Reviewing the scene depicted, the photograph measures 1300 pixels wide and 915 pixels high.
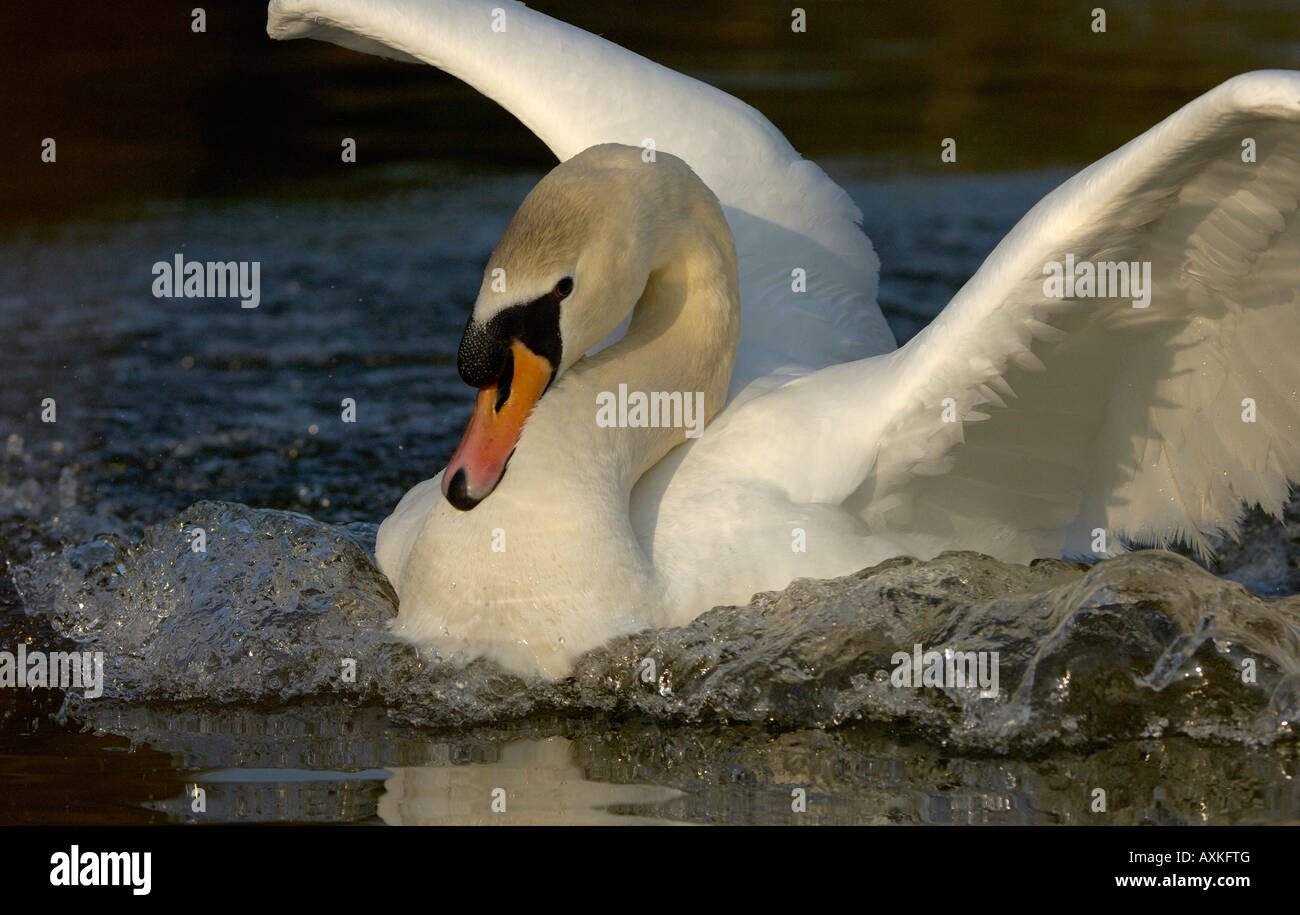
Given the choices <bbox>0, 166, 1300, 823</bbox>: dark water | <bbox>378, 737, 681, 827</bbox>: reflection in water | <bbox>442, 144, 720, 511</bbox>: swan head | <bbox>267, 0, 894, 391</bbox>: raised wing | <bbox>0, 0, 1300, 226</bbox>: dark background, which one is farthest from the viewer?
<bbox>0, 0, 1300, 226</bbox>: dark background

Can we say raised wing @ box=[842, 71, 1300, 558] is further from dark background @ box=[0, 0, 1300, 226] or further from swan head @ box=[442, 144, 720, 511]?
dark background @ box=[0, 0, 1300, 226]

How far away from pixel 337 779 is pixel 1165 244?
94.5 inches

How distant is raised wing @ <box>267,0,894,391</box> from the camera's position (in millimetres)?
6625

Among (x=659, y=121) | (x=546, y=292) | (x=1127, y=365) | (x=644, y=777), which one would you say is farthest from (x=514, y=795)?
(x=659, y=121)

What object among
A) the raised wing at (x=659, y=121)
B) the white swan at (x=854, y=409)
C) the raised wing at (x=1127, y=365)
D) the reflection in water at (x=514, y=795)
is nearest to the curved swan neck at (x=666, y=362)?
the white swan at (x=854, y=409)

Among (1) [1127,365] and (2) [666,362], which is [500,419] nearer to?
(2) [666,362]

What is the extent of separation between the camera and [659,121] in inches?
269

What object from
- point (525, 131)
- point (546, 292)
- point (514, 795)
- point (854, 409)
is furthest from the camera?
point (525, 131)

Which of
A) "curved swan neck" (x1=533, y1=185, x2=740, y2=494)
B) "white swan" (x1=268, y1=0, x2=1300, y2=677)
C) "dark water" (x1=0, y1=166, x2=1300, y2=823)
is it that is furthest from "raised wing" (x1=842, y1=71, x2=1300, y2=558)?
→ "curved swan neck" (x1=533, y1=185, x2=740, y2=494)

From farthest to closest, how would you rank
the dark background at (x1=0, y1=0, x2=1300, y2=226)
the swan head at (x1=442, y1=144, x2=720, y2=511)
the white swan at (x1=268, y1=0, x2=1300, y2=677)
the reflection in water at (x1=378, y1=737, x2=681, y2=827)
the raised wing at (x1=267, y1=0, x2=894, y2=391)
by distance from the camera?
the dark background at (x1=0, y1=0, x2=1300, y2=226), the raised wing at (x1=267, y1=0, x2=894, y2=391), the swan head at (x1=442, y1=144, x2=720, y2=511), the white swan at (x1=268, y1=0, x2=1300, y2=677), the reflection in water at (x1=378, y1=737, x2=681, y2=827)

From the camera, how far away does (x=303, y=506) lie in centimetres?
737

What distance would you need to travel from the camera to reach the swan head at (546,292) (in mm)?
4766

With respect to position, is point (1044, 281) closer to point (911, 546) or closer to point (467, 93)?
point (911, 546)

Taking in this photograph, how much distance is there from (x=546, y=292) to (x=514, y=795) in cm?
129
